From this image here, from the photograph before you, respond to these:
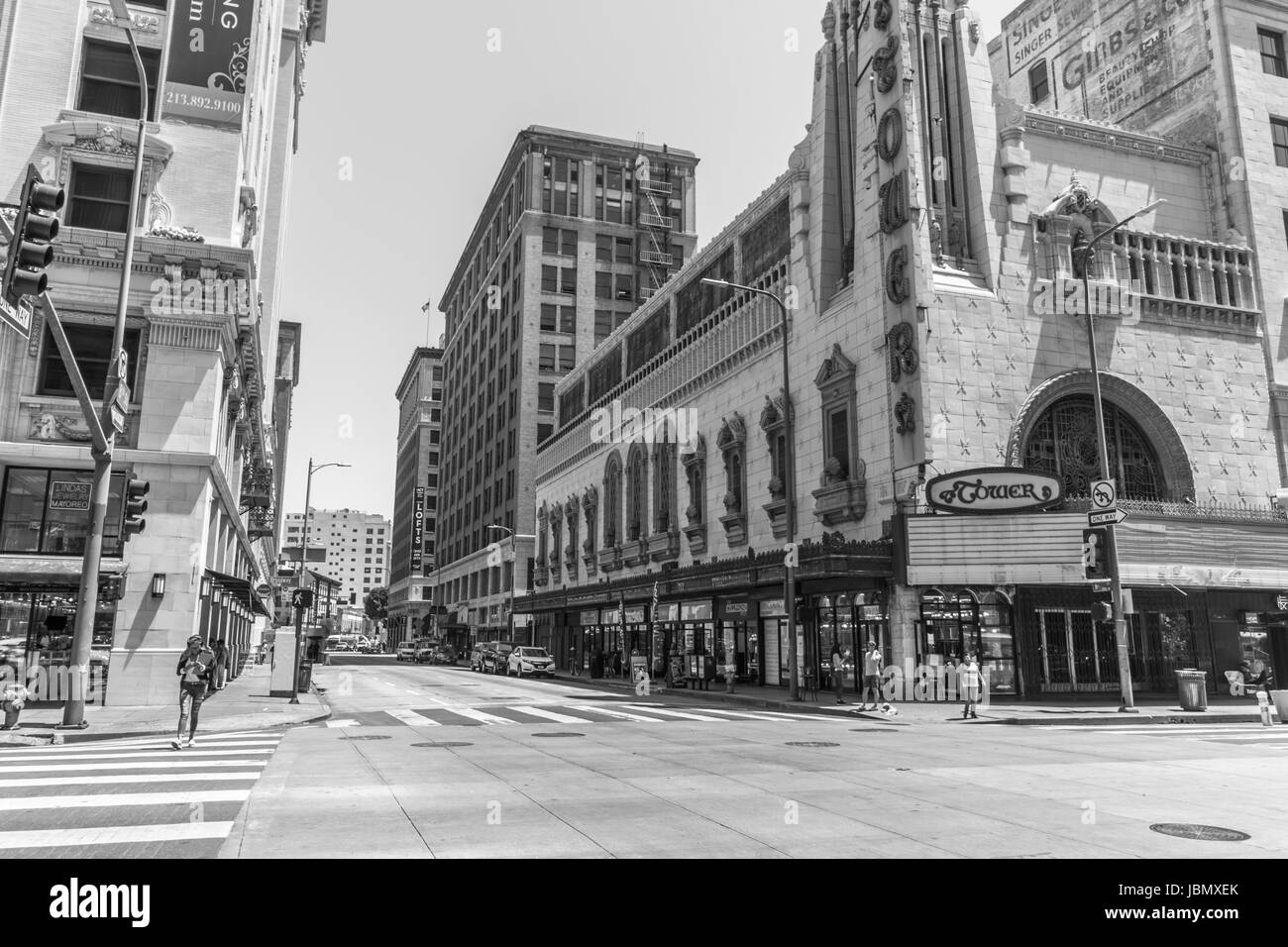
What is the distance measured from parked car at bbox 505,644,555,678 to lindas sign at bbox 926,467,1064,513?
90.4ft

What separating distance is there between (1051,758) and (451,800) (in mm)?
9740

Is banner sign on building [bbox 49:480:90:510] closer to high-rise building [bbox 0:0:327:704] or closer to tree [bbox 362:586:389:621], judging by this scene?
high-rise building [bbox 0:0:327:704]

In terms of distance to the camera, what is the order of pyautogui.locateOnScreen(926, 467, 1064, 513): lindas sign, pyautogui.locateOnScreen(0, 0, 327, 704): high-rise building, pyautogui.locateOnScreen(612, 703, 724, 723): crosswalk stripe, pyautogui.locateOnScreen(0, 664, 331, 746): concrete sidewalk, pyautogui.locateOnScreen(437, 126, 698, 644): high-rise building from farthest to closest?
pyautogui.locateOnScreen(437, 126, 698, 644): high-rise building < pyautogui.locateOnScreen(926, 467, 1064, 513): lindas sign < pyautogui.locateOnScreen(0, 0, 327, 704): high-rise building < pyautogui.locateOnScreen(612, 703, 724, 723): crosswalk stripe < pyautogui.locateOnScreen(0, 664, 331, 746): concrete sidewalk

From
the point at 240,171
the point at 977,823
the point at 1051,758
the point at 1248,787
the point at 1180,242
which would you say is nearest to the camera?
the point at 977,823

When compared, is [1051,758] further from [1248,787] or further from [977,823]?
[977,823]

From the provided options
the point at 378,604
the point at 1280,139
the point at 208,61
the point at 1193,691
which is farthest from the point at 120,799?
the point at 378,604

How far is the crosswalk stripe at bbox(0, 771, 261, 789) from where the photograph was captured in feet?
35.8

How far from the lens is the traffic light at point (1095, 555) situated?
987 inches

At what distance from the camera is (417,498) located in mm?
128875

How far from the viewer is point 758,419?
126 feet

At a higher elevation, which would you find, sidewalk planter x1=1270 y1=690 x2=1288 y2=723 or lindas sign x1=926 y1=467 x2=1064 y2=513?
lindas sign x1=926 y1=467 x2=1064 y2=513

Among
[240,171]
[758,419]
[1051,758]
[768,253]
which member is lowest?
[1051,758]

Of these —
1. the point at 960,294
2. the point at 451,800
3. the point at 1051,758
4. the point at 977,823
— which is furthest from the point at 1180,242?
the point at 451,800

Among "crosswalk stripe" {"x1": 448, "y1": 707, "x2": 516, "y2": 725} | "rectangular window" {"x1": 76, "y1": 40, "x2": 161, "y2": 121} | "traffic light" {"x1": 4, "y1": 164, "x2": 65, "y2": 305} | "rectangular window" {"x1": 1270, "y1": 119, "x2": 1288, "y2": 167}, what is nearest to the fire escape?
"rectangular window" {"x1": 1270, "y1": 119, "x2": 1288, "y2": 167}
